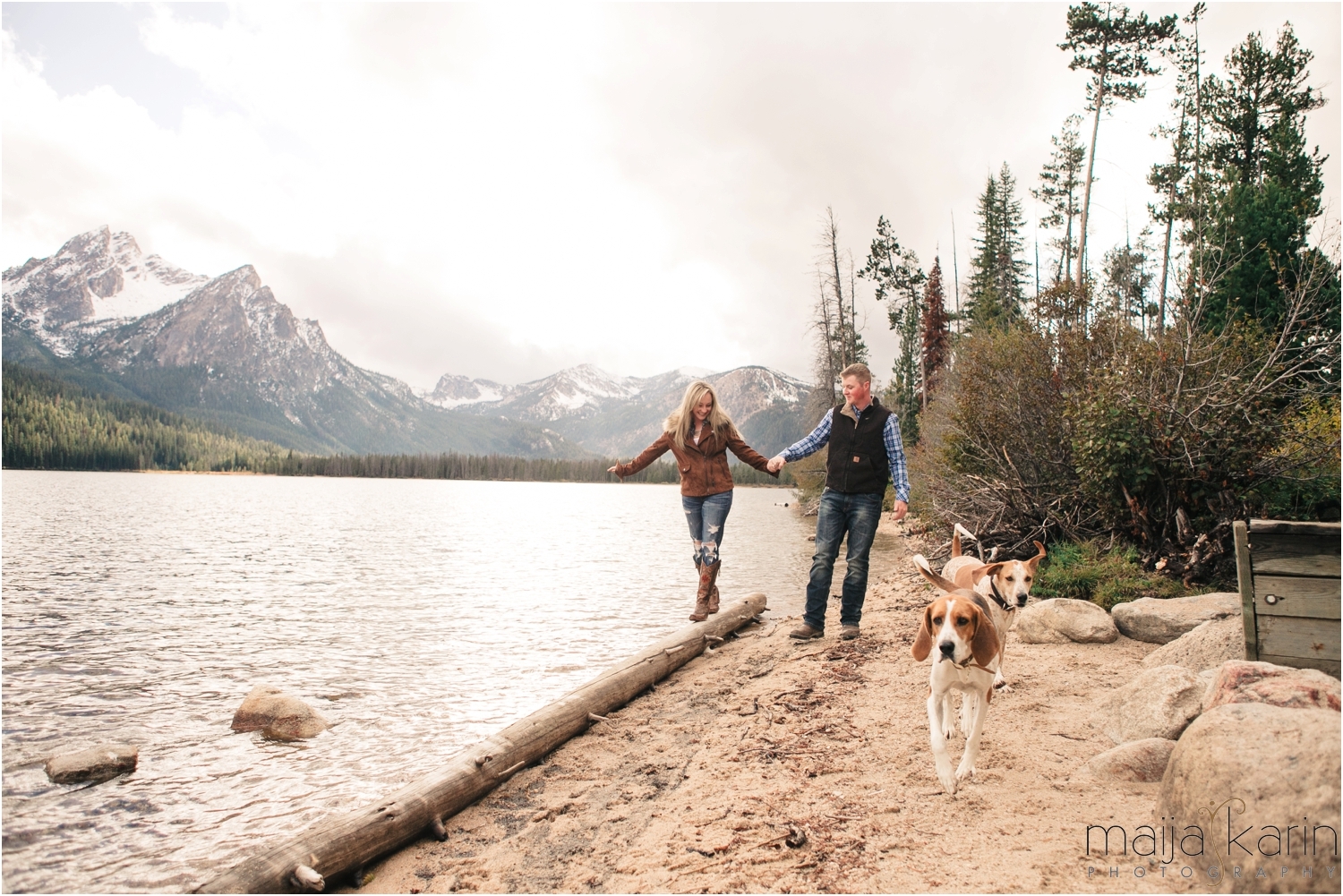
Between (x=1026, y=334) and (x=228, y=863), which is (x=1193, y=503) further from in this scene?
(x=228, y=863)

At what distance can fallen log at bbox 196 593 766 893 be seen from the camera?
12.1 ft

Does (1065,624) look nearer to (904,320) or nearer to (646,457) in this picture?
(646,457)

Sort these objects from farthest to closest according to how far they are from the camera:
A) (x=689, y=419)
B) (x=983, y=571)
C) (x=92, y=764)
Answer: (x=689, y=419) < (x=983, y=571) < (x=92, y=764)

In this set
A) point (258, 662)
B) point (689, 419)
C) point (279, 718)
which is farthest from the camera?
point (258, 662)

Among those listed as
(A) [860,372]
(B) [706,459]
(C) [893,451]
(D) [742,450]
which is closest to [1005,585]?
(C) [893,451]

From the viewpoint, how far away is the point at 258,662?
887 cm

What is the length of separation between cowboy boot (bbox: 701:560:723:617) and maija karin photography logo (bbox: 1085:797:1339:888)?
597 centimetres

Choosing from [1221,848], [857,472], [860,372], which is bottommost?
[1221,848]

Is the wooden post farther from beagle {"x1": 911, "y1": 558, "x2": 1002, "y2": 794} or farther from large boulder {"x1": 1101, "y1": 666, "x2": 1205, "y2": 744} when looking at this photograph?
beagle {"x1": 911, "y1": 558, "x2": 1002, "y2": 794}

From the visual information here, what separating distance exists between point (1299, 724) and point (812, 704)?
11.6ft

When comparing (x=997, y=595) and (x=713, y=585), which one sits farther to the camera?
(x=713, y=585)

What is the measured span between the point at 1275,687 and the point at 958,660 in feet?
5.23

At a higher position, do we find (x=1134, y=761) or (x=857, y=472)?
(x=857, y=472)

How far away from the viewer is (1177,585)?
8688mm
